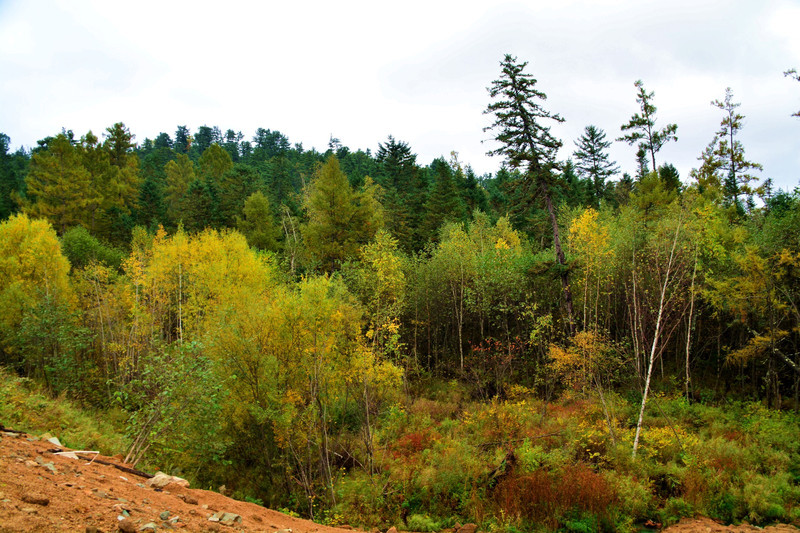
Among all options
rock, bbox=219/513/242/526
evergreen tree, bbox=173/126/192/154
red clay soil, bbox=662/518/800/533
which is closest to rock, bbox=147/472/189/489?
rock, bbox=219/513/242/526

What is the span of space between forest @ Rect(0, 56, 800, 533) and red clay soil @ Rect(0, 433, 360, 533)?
3683mm

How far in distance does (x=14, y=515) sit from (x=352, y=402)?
1708 cm

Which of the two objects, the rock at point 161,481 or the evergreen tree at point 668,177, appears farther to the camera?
the evergreen tree at point 668,177

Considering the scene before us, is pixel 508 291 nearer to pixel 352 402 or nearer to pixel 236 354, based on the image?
pixel 352 402

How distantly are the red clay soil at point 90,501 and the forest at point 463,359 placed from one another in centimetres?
368

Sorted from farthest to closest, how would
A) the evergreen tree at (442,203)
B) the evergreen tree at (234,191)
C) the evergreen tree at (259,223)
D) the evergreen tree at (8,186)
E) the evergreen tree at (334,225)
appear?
the evergreen tree at (8,186)
the evergreen tree at (234,191)
the evergreen tree at (442,203)
the evergreen tree at (259,223)
the evergreen tree at (334,225)

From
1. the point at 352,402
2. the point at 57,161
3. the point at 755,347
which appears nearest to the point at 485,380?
the point at 352,402

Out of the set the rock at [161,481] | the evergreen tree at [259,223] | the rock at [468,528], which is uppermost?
the evergreen tree at [259,223]

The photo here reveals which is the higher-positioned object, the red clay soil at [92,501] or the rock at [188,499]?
the red clay soil at [92,501]

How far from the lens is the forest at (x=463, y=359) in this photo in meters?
14.8

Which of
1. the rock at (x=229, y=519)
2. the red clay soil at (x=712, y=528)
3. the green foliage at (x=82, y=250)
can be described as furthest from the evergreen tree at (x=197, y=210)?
the red clay soil at (x=712, y=528)

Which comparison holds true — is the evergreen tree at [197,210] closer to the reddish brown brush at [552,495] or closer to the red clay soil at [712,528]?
the reddish brown brush at [552,495]

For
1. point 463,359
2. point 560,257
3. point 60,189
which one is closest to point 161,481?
point 560,257

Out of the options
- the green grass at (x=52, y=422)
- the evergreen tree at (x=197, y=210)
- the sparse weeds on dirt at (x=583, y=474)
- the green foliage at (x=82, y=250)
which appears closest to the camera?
the green grass at (x=52, y=422)
